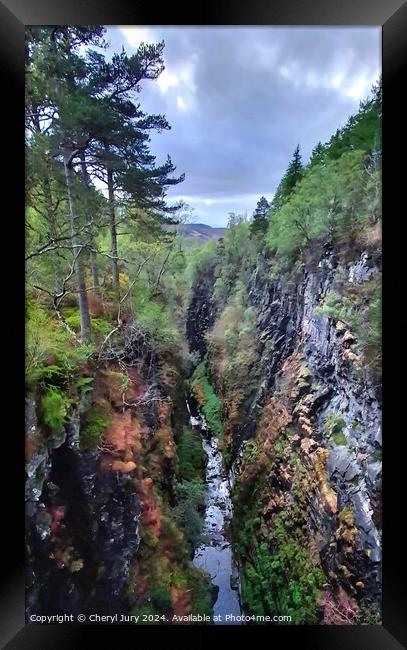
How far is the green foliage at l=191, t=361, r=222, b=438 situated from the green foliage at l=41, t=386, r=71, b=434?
933 mm

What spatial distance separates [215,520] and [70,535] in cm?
105

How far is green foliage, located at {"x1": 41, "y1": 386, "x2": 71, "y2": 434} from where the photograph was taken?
2.39 m

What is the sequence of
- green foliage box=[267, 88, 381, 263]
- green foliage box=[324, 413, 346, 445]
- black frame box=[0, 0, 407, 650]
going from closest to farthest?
black frame box=[0, 0, 407, 650]
green foliage box=[267, 88, 381, 263]
green foliage box=[324, 413, 346, 445]

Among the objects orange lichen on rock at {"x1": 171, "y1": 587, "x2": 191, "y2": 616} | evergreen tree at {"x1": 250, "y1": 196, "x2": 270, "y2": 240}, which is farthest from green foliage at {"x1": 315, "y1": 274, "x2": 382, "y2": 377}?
orange lichen on rock at {"x1": 171, "y1": 587, "x2": 191, "y2": 616}

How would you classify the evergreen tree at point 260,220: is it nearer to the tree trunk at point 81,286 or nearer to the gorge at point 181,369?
the gorge at point 181,369

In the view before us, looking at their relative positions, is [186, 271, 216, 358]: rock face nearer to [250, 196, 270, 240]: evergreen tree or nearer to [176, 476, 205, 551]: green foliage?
[250, 196, 270, 240]: evergreen tree

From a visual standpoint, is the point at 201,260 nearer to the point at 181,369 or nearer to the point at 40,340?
the point at 181,369

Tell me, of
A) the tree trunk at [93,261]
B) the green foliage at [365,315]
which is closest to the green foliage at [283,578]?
the green foliage at [365,315]

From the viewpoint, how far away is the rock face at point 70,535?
2.38m
